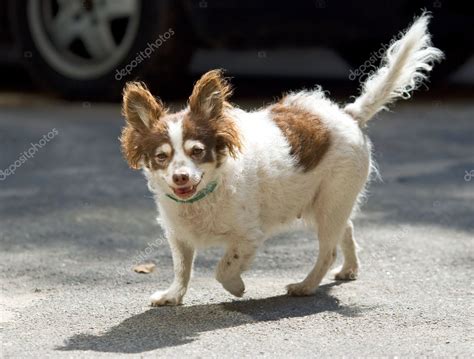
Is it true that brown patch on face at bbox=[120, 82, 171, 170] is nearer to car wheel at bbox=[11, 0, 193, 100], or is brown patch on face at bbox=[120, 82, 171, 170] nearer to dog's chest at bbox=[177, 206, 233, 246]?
dog's chest at bbox=[177, 206, 233, 246]

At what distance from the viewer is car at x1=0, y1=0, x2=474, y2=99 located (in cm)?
915

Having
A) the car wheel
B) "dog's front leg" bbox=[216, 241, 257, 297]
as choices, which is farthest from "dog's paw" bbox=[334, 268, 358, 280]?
the car wheel

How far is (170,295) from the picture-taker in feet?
17.4

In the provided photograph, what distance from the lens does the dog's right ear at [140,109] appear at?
5.02 metres

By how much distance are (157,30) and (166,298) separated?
4.25 m

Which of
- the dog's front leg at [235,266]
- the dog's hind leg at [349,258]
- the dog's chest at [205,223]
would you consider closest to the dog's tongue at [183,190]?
the dog's chest at [205,223]

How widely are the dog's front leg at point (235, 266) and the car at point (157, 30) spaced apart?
417 centimetres

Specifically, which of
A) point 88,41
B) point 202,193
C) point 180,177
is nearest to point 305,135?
point 202,193

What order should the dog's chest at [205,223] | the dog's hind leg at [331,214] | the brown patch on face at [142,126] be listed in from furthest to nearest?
the dog's hind leg at [331,214] → the dog's chest at [205,223] → the brown patch on face at [142,126]

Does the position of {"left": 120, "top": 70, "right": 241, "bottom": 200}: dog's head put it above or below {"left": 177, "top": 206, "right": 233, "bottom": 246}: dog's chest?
above

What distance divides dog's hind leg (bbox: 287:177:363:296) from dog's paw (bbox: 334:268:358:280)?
0.24m

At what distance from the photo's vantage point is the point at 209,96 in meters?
5.08

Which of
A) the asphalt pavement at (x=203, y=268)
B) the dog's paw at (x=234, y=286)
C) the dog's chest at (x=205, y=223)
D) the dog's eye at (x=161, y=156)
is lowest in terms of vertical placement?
the asphalt pavement at (x=203, y=268)

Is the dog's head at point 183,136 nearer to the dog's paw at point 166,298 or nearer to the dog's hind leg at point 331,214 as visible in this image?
the dog's paw at point 166,298
